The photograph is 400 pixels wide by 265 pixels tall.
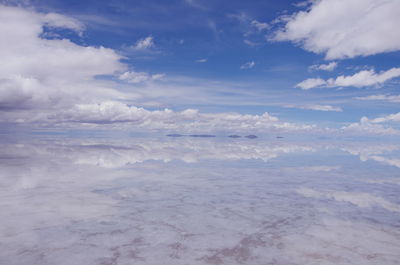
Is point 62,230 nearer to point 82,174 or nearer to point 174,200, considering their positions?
point 174,200

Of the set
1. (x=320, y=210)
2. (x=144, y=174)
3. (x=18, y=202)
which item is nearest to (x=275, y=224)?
(x=320, y=210)

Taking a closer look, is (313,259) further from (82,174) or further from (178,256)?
(82,174)

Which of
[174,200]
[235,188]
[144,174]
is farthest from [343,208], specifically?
[144,174]

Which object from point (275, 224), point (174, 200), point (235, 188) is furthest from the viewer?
point (235, 188)

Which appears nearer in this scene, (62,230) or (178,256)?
(178,256)

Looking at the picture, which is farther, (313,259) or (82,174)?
(82,174)

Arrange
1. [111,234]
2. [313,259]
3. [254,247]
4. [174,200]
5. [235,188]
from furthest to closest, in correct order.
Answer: [235,188] → [174,200] → [111,234] → [254,247] → [313,259]

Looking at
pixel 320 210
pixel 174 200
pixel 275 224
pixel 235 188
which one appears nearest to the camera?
pixel 275 224

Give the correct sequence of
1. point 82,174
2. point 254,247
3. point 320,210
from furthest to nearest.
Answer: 1. point 82,174
2. point 320,210
3. point 254,247
